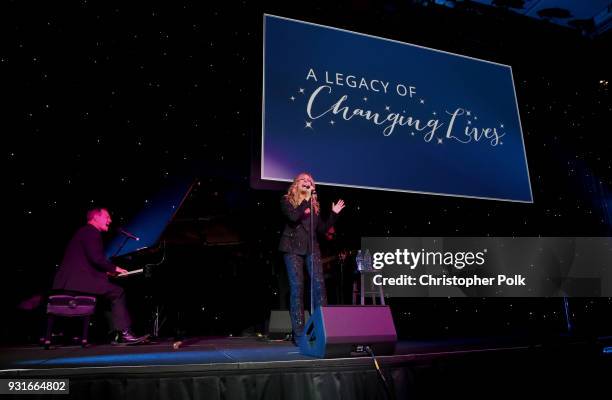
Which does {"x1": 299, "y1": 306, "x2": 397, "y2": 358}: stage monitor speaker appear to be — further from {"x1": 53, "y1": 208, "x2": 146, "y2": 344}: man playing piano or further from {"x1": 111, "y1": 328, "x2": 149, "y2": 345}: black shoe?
{"x1": 53, "y1": 208, "x2": 146, "y2": 344}: man playing piano

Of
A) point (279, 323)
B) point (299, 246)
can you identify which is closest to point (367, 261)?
point (279, 323)

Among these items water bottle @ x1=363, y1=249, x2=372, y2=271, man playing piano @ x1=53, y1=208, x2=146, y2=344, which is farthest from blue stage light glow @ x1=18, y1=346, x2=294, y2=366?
water bottle @ x1=363, y1=249, x2=372, y2=271

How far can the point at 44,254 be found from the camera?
14.9 ft

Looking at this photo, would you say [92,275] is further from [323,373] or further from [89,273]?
[323,373]

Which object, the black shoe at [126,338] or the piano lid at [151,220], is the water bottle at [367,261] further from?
the black shoe at [126,338]

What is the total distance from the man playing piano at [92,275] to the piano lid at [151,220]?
90 centimetres

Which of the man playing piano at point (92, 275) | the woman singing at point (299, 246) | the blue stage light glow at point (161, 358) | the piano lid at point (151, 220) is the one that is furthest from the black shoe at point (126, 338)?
the woman singing at point (299, 246)

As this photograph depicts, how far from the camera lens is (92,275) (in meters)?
3.88

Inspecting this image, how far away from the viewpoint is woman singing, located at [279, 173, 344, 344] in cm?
356

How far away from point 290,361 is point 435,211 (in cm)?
345

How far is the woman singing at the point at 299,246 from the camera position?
11.7ft

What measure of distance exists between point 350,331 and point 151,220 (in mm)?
3031

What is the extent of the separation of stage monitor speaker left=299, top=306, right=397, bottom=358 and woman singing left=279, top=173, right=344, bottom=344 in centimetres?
78

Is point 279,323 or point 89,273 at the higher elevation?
point 89,273
